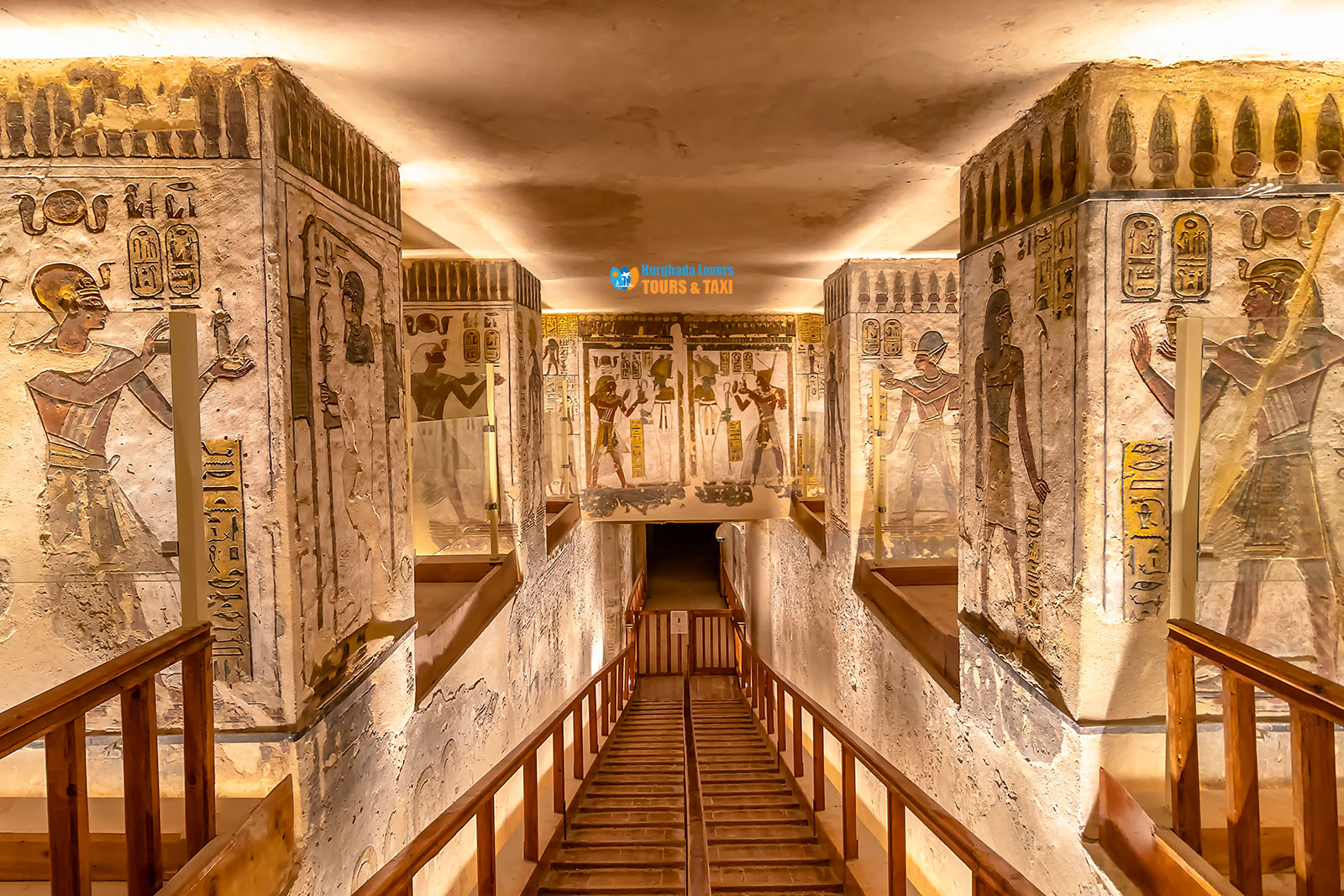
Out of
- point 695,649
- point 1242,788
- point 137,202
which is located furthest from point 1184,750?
point 695,649

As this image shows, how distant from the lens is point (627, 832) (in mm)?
3695

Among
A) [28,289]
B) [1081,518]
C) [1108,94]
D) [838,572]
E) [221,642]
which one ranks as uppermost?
[1108,94]

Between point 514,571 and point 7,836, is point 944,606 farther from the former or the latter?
point 7,836

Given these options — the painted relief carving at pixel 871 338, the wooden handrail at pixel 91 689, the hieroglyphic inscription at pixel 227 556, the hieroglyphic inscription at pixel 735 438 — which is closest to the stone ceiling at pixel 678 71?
the hieroglyphic inscription at pixel 227 556

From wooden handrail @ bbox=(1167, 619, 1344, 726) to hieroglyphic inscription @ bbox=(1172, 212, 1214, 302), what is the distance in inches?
43.6

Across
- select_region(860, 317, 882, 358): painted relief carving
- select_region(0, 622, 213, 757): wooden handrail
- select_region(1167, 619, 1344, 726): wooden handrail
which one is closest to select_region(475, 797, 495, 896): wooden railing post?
select_region(0, 622, 213, 757): wooden handrail

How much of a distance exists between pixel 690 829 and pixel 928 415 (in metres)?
3.75

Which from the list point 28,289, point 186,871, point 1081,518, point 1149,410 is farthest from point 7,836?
point 1149,410

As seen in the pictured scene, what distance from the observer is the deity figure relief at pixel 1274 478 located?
6.03 feet

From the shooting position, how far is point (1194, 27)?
2.05m

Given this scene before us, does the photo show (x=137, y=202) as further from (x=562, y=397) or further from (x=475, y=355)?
(x=562, y=397)

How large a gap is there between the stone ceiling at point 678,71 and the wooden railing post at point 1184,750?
1.86m

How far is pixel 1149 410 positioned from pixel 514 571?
13.9ft

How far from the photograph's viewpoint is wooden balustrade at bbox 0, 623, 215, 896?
1.35 m
